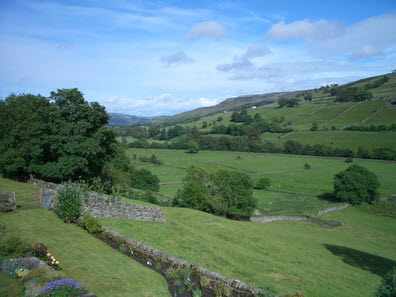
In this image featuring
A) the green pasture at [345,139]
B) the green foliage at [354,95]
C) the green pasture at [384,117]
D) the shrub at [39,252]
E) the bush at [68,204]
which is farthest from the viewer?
the green foliage at [354,95]

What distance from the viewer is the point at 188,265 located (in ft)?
44.1

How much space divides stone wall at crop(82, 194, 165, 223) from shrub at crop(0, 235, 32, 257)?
293 inches

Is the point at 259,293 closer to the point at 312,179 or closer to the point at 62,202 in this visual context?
the point at 62,202

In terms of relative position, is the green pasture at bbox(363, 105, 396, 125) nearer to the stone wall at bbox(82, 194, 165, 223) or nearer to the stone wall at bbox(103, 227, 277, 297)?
the stone wall at bbox(82, 194, 165, 223)

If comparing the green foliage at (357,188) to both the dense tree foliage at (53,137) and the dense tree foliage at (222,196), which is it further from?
the dense tree foliage at (53,137)

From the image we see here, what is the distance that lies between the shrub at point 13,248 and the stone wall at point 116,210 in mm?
7452

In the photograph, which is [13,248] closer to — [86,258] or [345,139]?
[86,258]

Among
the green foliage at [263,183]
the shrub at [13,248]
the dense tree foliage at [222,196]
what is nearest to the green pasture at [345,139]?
the green foliage at [263,183]

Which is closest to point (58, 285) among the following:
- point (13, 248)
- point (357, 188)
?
point (13, 248)

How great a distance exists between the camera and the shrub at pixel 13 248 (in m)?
11.6

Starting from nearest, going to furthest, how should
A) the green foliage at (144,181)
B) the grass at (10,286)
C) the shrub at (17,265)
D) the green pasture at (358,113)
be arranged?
1. the grass at (10,286)
2. the shrub at (17,265)
3. the green foliage at (144,181)
4. the green pasture at (358,113)

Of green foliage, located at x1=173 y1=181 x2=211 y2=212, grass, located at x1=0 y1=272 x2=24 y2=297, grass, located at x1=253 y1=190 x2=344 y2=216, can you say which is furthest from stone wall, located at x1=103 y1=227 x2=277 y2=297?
grass, located at x1=253 y1=190 x2=344 y2=216

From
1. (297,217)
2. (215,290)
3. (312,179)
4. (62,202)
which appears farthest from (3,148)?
(312,179)

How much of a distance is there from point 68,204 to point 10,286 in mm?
9606
